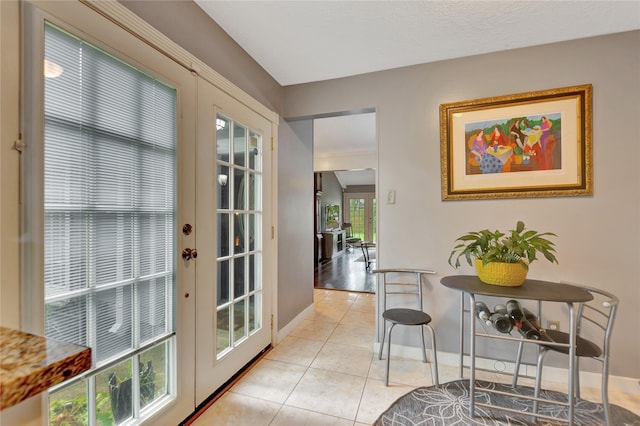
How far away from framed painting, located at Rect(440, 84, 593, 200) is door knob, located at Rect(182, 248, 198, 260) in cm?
185

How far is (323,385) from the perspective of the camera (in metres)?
1.90

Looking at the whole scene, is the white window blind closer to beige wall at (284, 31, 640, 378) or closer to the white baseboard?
beige wall at (284, 31, 640, 378)

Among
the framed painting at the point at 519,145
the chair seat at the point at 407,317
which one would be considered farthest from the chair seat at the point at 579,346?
the framed painting at the point at 519,145

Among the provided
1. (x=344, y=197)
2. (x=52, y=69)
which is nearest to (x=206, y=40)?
(x=52, y=69)

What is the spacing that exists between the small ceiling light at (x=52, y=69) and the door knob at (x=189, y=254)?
0.91m

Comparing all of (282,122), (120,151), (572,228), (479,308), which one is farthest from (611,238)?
(120,151)

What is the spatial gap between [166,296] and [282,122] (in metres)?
1.83

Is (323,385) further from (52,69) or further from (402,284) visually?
(52,69)

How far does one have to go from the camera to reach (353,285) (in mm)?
4633

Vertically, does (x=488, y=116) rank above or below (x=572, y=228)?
above

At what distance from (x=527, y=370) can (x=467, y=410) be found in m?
0.70

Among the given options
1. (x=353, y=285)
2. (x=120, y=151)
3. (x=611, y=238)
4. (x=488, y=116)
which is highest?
(x=488, y=116)

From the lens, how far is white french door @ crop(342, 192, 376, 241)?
10191 millimetres

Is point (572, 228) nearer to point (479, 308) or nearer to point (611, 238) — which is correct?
point (611, 238)
